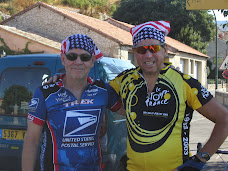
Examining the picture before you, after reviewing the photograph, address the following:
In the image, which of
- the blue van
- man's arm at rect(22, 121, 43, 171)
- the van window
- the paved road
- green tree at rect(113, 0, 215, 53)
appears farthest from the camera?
green tree at rect(113, 0, 215, 53)

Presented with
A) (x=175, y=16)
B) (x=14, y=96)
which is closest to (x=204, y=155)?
(x=14, y=96)

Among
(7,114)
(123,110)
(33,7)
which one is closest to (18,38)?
(33,7)

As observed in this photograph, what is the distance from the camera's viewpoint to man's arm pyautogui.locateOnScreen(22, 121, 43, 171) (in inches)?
93.4

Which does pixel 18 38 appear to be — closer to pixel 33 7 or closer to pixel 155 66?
pixel 33 7

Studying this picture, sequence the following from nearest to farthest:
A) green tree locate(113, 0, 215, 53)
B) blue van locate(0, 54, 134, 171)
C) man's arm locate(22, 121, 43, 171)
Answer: man's arm locate(22, 121, 43, 171) → blue van locate(0, 54, 134, 171) → green tree locate(113, 0, 215, 53)

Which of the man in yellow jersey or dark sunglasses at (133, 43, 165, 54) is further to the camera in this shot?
dark sunglasses at (133, 43, 165, 54)

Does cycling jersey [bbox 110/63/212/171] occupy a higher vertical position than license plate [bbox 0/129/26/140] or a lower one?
higher

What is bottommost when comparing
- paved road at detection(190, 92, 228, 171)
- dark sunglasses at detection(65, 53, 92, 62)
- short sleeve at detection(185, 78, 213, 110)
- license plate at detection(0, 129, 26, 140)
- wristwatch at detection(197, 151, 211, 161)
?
paved road at detection(190, 92, 228, 171)

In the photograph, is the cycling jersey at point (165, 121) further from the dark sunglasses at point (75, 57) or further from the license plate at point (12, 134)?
the license plate at point (12, 134)

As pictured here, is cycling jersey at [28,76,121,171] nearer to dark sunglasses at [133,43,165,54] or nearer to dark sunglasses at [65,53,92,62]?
dark sunglasses at [65,53,92,62]

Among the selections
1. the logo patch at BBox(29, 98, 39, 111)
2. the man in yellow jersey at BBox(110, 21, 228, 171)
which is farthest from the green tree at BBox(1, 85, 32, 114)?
the man in yellow jersey at BBox(110, 21, 228, 171)

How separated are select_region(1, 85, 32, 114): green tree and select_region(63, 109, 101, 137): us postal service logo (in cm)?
201

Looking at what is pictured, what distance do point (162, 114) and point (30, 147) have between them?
3.22 feet

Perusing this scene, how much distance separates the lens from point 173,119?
231 cm
